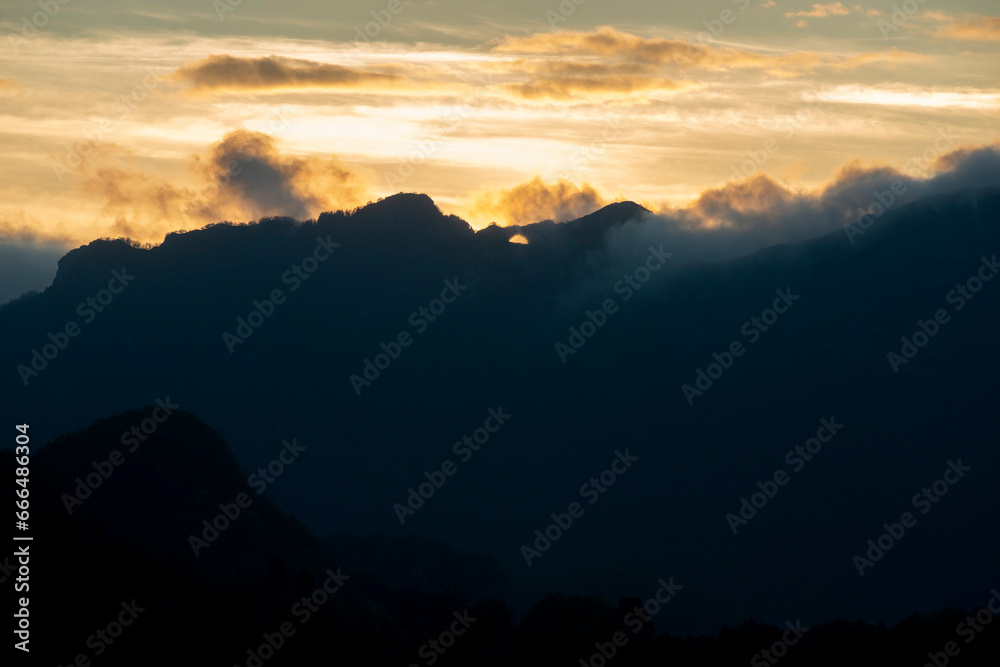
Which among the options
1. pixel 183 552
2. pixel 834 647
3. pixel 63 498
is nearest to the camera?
pixel 834 647

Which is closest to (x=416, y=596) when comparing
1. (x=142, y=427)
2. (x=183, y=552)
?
(x=183, y=552)

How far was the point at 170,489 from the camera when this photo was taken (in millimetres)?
164625

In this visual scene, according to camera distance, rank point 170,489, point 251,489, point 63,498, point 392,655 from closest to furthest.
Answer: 1. point 392,655
2. point 63,498
3. point 170,489
4. point 251,489

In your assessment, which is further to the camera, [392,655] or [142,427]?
[142,427]

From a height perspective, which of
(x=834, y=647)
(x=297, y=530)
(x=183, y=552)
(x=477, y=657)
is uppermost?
(x=834, y=647)

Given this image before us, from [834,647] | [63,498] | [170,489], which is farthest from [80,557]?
[170,489]

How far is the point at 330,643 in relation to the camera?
87.5 meters

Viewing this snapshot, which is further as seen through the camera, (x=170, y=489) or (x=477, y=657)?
(x=170, y=489)

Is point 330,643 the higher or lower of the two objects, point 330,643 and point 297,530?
the higher

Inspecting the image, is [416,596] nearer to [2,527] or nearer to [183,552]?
[183,552]

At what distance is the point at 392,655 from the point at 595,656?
17471 millimetres

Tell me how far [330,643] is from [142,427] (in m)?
96.0

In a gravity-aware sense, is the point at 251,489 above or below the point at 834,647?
below

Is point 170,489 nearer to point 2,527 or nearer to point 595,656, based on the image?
point 2,527
